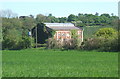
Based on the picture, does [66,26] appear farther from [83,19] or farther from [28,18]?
[83,19]

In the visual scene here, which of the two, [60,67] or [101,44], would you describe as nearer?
[60,67]

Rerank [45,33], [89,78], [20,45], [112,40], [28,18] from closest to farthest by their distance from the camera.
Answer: [89,78] < [112,40] < [20,45] < [45,33] < [28,18]

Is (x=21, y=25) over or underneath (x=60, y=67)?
over

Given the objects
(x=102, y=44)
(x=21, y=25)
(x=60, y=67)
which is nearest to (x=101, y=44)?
(x=102, y=44)

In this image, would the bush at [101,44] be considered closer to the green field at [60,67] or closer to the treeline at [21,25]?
the treeline at [21,25]

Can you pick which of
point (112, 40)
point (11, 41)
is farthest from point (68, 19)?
point (112, 40)

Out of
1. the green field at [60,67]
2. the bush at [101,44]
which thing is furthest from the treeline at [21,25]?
the bush at [101,44]

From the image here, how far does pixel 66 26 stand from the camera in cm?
5681

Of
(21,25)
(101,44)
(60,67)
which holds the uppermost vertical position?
(21,25)

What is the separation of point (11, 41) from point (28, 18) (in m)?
Answer: 23.8

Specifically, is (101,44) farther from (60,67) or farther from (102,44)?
(60,67)

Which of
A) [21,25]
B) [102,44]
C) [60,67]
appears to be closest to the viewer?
[60,67]

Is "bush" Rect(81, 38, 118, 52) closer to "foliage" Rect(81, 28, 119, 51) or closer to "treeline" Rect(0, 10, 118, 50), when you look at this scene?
"foliage" Rect(81, 28, 119, 51)

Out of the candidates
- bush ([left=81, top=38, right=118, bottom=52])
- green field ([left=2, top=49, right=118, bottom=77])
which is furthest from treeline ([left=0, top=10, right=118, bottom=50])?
bush ([left=81, top=38, right=118, bottom=52])
